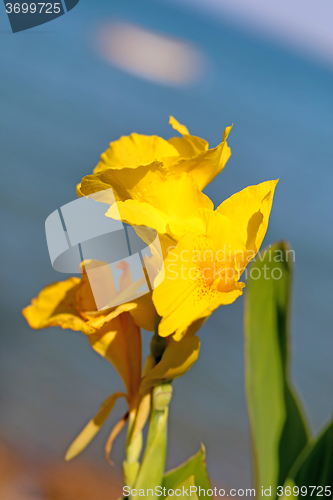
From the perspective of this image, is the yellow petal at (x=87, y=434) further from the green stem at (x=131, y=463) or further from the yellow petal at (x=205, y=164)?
the yellow petal at (x=205, y=164)

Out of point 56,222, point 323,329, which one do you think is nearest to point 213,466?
point 323,329

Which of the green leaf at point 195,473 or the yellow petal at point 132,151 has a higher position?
the yellow petal at point 132,151

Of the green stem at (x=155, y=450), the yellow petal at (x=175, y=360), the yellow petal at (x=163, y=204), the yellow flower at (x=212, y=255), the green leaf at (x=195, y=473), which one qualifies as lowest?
the green leaf at (x=195, y=473)

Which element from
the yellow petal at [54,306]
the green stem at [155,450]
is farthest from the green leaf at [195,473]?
the yellow petal at [54,306]

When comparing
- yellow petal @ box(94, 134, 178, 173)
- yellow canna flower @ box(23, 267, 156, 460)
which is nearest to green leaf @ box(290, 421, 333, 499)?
yellow canna flower @ box(23, 267, 156, 460)

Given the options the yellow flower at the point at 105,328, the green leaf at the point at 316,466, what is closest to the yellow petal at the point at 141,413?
the yellow flower at the point at 105,328

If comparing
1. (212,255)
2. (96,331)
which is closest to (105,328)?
(96,331)
